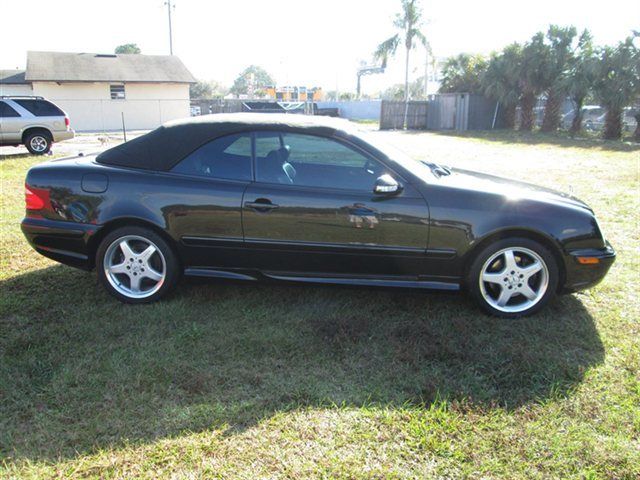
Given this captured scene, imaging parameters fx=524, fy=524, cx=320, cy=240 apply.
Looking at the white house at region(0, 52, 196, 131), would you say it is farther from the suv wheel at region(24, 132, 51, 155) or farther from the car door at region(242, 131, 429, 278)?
the car door at region(242, 131, 429, 278)

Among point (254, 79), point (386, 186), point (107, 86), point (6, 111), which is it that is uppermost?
point (254, 79)

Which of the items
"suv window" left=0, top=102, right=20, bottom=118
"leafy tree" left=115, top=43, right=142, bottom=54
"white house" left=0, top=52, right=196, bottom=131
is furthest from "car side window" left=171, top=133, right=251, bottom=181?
"leafy tree" left=115, top=43, right=142, bottom=54

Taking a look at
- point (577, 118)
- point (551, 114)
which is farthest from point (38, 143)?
point (551, 114)

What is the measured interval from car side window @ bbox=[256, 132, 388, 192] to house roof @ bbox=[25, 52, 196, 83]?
32.8 metres

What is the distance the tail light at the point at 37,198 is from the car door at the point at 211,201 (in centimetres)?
101

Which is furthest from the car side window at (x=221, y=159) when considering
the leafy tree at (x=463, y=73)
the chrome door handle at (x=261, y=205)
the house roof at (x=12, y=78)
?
the house roof at (x=12, y=78)

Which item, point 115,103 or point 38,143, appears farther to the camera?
point 115,103

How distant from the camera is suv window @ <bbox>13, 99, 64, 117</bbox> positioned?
14.4 metres

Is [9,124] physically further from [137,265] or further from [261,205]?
[261,205]

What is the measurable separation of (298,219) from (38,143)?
13.5 m

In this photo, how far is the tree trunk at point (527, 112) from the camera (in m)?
27.1

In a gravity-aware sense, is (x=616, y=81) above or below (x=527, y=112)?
above

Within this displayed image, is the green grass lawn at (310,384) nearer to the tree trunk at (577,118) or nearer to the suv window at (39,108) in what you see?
the suv window at (39,108)

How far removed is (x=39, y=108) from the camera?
14.6 metres
